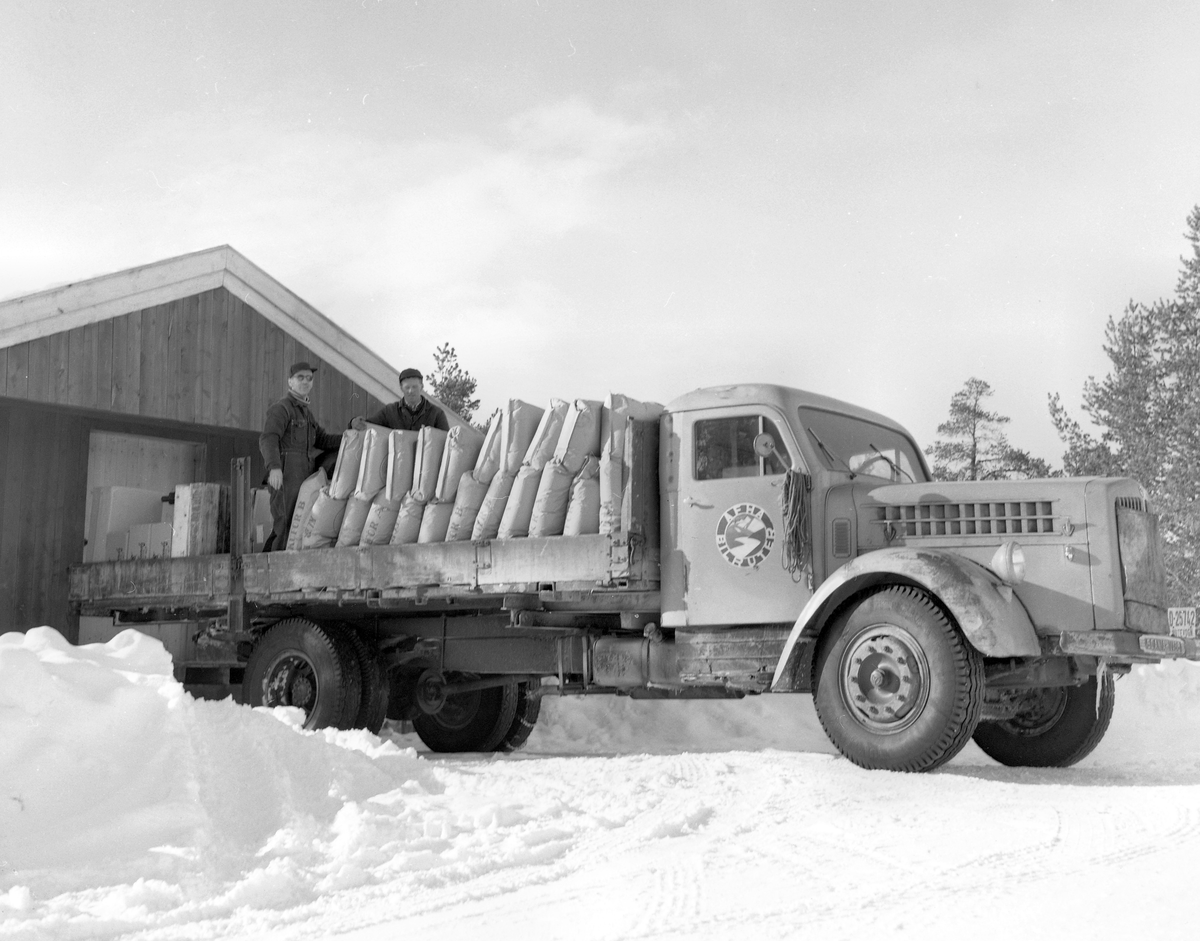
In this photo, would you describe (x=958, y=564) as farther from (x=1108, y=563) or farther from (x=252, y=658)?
(x=252, y=658)

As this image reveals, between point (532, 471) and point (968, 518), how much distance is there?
8.99 feet

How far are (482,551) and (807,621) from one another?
7.46 ft

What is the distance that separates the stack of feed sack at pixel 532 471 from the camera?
8117 millimetres

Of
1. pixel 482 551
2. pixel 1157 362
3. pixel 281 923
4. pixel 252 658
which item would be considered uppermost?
pixel 1157 362

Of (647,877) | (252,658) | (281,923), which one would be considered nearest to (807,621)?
(647,877)

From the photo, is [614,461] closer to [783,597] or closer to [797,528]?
[797,528]

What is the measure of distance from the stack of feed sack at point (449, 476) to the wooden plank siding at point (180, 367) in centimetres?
431

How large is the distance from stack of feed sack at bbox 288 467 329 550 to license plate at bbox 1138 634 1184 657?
18.6 feet

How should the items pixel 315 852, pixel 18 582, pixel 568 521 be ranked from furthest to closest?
pixel 18 582 → pixel 568 521 → pixel 315 852

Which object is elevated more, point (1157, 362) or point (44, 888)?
point (1157, 362)

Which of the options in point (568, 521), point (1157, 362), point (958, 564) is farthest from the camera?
point (1157, 362)

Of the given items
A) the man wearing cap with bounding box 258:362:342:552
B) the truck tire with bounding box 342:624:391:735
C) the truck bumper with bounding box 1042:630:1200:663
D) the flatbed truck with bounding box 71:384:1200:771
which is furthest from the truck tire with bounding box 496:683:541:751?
the truck bumper with bounding box 1042:630:1200:663

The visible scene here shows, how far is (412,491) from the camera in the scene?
29.0 feet

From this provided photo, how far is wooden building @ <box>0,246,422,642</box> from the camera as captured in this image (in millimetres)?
11062
